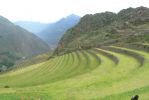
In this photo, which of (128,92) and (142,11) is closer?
(128,92)

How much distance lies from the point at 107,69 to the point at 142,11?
501 ft

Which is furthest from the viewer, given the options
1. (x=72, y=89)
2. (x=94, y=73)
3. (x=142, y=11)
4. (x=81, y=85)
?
(x=142, y=11)

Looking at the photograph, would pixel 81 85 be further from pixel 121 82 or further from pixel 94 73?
pixel 94 73

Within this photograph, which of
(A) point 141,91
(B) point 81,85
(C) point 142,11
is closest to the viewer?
(A) point 141,91

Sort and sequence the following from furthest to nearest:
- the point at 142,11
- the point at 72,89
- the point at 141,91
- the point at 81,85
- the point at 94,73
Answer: the point at 142,11
the point at 94,73
the point at 81,85
the point at 72,89
the point at 141,91

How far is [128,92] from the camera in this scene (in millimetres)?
28750

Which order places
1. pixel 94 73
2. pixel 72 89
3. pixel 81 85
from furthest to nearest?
pixel 94 73
pixel 81 85
pixel 72 89

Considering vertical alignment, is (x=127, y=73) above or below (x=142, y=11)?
below

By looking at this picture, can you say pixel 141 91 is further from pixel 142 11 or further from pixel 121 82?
pixel 142 11

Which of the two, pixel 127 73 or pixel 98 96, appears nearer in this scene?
pixel 98 96

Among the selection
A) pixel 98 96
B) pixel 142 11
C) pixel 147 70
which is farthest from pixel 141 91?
pixel 142 11

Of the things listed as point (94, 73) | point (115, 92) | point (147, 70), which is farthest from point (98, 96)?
point (94, 73)

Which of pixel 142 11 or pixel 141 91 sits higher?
pixel 142 11

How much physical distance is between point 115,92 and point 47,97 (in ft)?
19.9
